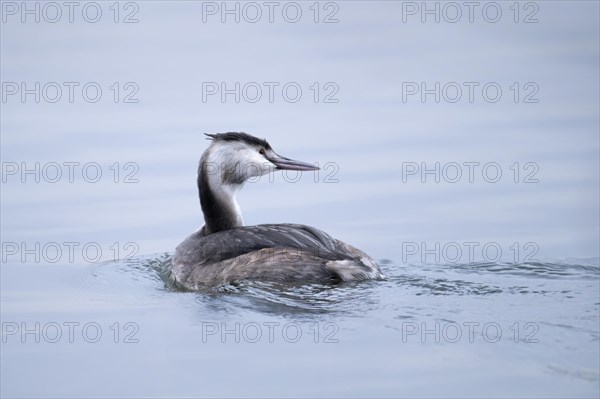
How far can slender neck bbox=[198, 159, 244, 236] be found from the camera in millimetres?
11492

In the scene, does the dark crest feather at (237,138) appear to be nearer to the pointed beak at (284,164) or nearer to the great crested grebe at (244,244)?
the great crested grebe at (244,244)

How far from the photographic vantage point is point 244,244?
1070 centimetres

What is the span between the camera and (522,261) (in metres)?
11.1

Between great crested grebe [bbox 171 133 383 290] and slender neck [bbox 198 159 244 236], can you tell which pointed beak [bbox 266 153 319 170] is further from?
slender neck [bbox 198 159 244 236]

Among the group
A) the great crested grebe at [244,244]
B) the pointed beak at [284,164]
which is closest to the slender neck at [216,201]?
the great crested grebe at [244,244]

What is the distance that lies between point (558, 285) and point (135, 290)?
3.28m

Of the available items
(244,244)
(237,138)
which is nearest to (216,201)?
(237,138)

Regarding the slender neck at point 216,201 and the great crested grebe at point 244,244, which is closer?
the great crested grebe at point 244,244

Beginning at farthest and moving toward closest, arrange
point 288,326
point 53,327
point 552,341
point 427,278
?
1. point 427,278
2. point 53,327
3. point 288,326
4. point 552,341

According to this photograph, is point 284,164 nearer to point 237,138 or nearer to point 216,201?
point 237,138

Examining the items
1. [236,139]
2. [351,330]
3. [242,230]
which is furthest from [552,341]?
[236,139]

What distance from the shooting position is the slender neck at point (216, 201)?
1149 cm

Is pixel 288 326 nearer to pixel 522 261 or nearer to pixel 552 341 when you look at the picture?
pixel 552 341

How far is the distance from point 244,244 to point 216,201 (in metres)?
0.93
